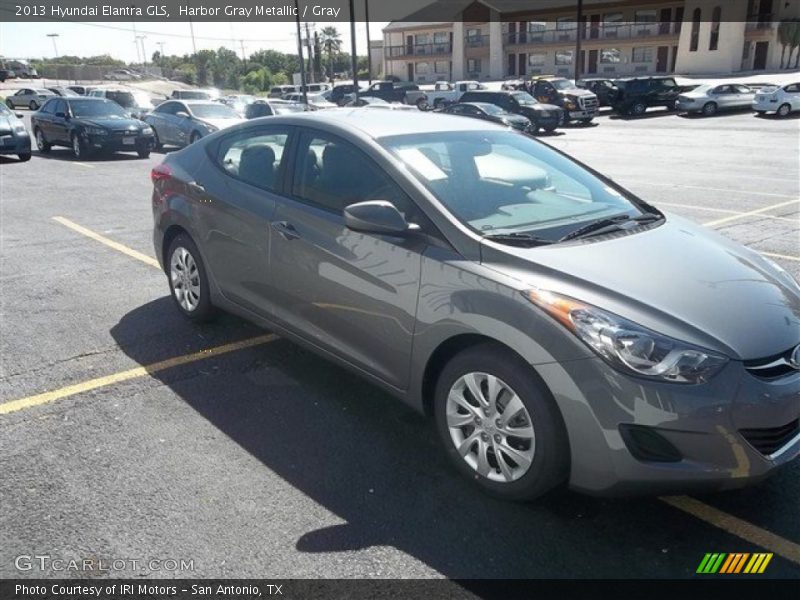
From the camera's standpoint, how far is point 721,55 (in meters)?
54.2

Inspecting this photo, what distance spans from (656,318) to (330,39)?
Result: 107 m

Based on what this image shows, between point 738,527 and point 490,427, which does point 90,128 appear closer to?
point 490,427

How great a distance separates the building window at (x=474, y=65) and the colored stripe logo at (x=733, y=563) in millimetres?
70728

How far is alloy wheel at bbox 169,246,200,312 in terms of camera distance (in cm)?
512

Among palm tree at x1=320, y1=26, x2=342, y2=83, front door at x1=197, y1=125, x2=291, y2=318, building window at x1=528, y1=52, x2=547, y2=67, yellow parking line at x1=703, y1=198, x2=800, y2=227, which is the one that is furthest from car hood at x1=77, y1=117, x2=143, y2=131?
palm tree at x1=320, y1=26, x2=342, y2=83

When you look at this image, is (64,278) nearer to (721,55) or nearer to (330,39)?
(721,55)

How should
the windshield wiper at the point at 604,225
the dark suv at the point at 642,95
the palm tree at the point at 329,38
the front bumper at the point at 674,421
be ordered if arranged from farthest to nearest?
the palm tree at the point at 329,38, the dark suv at the point at 642,95, the windshield wiper at the point at 604,225, the front bumper at the point at 674,421

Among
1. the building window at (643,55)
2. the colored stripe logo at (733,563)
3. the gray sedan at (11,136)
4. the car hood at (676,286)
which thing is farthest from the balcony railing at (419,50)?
the colored stripe logo at (733,563)

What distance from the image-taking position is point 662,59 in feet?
190

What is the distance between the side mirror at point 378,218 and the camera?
3.32 metres

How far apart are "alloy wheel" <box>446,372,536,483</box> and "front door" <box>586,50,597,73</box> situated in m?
65.2

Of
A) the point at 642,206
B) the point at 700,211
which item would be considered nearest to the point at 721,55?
the point at 700,211

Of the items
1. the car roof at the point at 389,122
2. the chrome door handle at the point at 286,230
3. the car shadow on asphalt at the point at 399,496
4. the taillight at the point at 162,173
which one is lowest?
the car shadow on asphalt at the point at 399,496

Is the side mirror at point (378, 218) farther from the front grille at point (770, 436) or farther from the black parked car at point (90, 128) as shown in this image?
the black parked car at point (90, 128)
